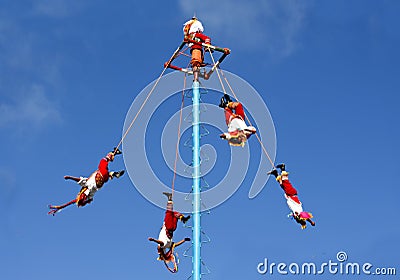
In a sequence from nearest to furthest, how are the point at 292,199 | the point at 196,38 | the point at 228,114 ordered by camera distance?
1. the point at 292,199
2. the point at 228,114
3. the point at 196,38

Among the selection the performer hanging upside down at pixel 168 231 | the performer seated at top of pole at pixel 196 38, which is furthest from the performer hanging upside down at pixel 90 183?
the performer seated at top of pole at pixel 196 38

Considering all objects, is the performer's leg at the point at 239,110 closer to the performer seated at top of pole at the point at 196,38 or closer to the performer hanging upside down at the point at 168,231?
the performer seated at top of pole at the point at 196,38

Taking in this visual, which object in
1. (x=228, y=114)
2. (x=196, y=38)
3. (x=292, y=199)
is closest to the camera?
(x=292, y=199)

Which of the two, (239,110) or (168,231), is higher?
(239,110)

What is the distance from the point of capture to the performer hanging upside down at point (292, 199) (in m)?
11.3

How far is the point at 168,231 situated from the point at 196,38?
13.4ft

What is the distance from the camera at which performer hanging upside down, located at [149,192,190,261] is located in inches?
473

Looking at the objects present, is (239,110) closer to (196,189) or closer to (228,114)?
(228,114)

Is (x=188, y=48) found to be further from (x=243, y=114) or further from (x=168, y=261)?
(x=168, y=261)

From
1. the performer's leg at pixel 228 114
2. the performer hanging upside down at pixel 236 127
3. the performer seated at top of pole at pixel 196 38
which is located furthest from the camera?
the performer seated at top of pole at pixel 196 38

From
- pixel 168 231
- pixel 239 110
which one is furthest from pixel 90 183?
pixel 239 110

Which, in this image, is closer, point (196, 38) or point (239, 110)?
point (239, 110)

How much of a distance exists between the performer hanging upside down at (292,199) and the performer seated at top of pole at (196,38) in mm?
2657

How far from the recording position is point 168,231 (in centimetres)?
1208
